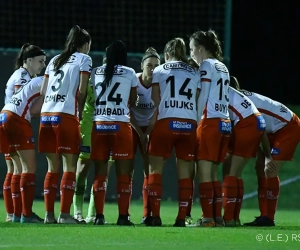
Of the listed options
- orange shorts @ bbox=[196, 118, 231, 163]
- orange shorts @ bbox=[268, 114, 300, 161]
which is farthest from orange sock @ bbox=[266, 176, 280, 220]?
orange shorts @ bbox=[196, 118, 231, 163]

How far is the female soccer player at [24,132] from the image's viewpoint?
9.46 meters

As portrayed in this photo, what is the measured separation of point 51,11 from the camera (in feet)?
48.9

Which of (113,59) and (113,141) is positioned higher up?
(113,59)

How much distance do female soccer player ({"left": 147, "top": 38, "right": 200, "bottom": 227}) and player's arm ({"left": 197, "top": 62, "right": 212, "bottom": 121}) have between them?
0.24 feet

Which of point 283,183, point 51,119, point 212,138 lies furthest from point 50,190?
point 283,183

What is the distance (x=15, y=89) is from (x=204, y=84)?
215cm

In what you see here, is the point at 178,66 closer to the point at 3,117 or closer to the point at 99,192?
the point at 99,192

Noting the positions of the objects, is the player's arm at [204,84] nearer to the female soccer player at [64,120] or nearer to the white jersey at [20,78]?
the female soccer player at [64,120]

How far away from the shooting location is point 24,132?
959 cm

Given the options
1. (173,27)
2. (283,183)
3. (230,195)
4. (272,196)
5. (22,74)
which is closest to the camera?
(230,195)

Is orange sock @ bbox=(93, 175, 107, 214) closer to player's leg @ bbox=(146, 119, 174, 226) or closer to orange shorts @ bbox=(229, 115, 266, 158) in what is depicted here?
player's leg @ bbox=(146, 119, 174, 226)

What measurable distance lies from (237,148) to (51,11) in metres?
6.01

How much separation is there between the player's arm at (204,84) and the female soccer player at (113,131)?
67cm

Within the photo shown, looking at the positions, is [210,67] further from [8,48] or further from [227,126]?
[8,48]
